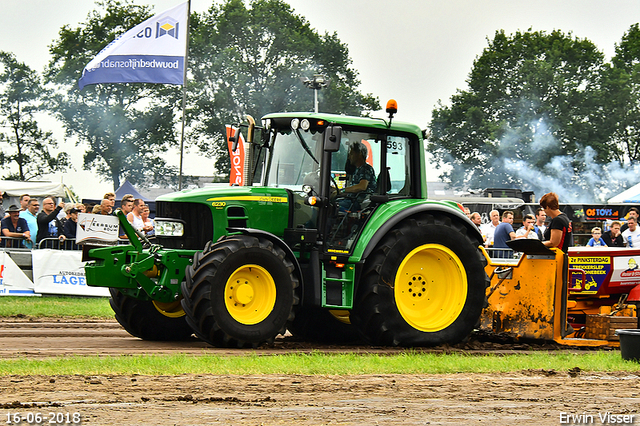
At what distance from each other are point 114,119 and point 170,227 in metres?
43.7

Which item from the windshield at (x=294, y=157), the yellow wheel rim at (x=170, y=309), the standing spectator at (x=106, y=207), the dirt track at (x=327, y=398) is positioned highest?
the windshield at (x=294, y=157)

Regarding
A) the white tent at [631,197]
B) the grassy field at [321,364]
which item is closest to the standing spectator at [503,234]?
the grassy field at [321,364]

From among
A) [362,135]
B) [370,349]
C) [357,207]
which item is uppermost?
[362,135]

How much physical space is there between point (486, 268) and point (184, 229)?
12.4 ft

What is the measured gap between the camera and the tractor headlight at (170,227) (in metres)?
8.82

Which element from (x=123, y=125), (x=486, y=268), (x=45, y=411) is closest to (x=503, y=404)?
(x=45, y=411)

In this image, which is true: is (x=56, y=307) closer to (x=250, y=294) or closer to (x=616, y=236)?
(x=250, y=294)

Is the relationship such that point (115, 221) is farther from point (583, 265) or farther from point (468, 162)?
point (468, 162)

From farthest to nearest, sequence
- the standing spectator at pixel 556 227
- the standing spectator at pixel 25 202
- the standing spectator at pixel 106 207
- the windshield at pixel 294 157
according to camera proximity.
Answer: the standing spectator at pixel 25 202 < the standing spectator at pixel 106 207 < the standing spectator at pixel 556 227 < the windshield at pixel 294 157

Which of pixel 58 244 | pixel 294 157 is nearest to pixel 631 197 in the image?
pixel 58 244

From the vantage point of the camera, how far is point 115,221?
14211 mm

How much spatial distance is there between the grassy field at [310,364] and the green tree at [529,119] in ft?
139

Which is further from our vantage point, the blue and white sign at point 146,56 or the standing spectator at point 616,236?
the blue and white sign at point 146,56

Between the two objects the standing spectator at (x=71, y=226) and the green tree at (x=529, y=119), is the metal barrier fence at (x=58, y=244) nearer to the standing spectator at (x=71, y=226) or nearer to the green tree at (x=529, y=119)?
the standing spectator at (x=71, y=226)
